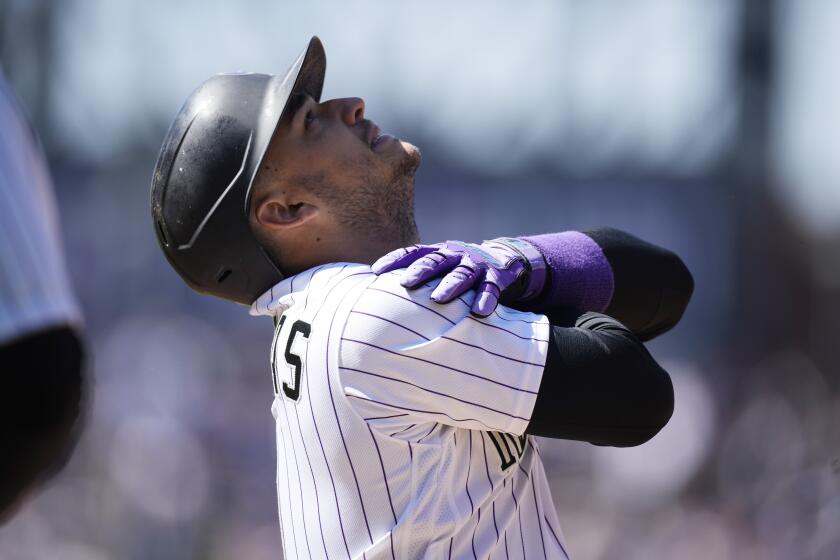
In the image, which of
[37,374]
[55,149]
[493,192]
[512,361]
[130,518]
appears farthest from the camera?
[493,192]

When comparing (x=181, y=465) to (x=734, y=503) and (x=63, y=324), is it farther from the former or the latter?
(x=63, y=324)

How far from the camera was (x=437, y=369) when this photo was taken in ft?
6.66

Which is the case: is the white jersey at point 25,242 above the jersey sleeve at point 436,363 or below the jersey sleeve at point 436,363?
above

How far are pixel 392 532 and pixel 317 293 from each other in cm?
54

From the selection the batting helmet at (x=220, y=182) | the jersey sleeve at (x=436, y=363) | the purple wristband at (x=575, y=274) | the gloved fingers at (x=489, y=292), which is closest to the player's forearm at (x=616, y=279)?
the purple wristband at (x=575, y=274)

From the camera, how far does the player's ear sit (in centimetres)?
249

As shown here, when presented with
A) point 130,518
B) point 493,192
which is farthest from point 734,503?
point 130,518

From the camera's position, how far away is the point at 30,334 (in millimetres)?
1062

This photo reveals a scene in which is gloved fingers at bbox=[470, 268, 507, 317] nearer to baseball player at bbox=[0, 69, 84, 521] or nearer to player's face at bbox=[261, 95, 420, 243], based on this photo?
player's face at bbox=[261, 95, 420, 243]

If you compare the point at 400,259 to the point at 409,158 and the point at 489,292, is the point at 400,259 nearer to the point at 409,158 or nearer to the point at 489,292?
the point at 489,292

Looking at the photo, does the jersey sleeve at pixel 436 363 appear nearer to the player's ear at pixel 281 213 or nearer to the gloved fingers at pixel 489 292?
the gloved fingers at pixel 489 292

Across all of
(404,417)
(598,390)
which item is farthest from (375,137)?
(598,390)

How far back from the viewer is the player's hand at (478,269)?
2.07 meters

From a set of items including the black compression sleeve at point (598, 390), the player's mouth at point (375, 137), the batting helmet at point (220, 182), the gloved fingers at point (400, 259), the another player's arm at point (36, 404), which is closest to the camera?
the another player's arm at point (36, 404)
